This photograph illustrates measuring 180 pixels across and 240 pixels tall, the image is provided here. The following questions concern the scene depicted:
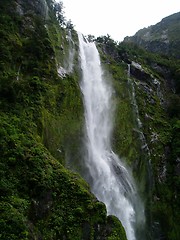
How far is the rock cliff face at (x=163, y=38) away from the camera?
5981 centimetres

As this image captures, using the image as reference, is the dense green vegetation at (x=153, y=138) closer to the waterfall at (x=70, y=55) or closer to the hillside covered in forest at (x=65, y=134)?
the hillside covered in forest at (x=65, y=134)

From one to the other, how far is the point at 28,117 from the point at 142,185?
28.9 feet

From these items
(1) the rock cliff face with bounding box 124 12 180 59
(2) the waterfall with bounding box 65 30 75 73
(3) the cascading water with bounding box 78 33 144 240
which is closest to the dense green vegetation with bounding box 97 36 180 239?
(3) the cascading water with bounding box 78 33 144 240

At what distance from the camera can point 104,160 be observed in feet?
57.4

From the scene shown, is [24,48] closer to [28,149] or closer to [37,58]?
[37,58]

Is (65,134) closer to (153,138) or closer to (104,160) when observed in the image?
(104,160)

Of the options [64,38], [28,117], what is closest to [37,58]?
[28,117]

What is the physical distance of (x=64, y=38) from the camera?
85.1 feet

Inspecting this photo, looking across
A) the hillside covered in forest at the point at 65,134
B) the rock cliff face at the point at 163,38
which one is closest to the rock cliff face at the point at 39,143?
the hillside covered in forest at the point at 65,134

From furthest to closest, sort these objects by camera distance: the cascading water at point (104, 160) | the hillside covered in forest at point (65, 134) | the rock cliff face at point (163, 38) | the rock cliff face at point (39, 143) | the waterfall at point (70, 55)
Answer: the rock cliff face at point (163, 38)
the waterfall at point (70, 55)
the cascading water at point (104, 160)
the hillside covered in forest at point (65, 134)
the rock cliff face at point (39, 143)

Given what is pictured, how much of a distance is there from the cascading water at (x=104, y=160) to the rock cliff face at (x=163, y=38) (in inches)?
1205

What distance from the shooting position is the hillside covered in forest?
10812 mm

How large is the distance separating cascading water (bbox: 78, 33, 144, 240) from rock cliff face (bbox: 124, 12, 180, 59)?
3062 cm

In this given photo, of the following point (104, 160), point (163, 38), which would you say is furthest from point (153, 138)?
point (163, 38)
